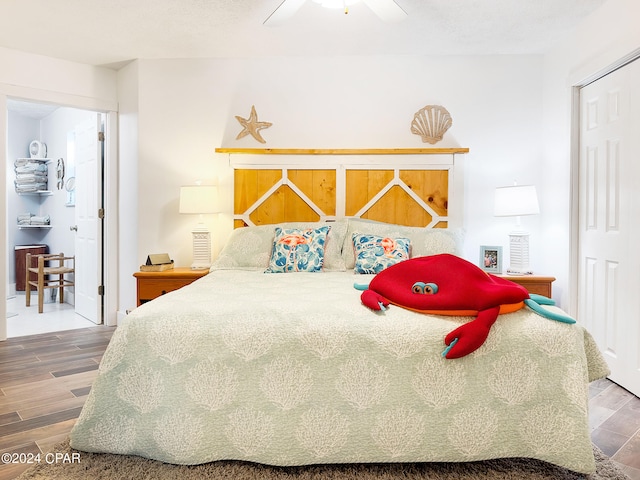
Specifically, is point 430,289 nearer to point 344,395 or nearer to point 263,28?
point 344,395

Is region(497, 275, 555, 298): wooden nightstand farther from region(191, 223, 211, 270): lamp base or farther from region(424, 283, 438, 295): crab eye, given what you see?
region(191, 223, 211, 270): lamp base

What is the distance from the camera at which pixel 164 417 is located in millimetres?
1623

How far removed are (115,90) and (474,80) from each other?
11.0ft

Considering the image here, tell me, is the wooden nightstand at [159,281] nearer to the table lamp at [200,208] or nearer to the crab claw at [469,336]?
the table lamp at [200,208]

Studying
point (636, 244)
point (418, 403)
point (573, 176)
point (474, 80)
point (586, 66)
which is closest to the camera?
point (418, 403)

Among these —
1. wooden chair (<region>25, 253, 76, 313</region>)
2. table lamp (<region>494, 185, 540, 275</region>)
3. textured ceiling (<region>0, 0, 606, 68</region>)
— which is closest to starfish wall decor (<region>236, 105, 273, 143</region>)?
textured ceiling (<region>0, 0, 606, 68</region>)

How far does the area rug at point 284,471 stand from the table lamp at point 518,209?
1781 mm

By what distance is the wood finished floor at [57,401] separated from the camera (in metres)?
1.95

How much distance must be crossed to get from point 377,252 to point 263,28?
1880 mm

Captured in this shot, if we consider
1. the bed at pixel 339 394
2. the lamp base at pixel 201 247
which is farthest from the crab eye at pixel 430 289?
the lamp base at pixel 201 247

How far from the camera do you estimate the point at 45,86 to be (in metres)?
3.88

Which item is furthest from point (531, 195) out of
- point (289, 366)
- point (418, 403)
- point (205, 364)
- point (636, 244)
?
point (205, 364)

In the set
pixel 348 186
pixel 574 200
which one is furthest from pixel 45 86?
pixel 574 200

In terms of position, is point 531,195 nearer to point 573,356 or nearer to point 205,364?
point 573,356
